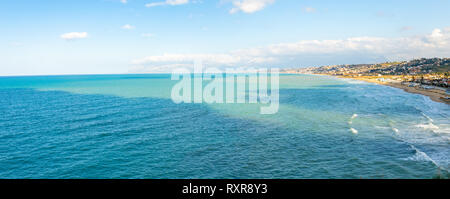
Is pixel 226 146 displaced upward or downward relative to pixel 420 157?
upward

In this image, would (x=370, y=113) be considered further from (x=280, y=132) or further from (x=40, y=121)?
(x=40, y=121)

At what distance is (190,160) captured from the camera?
94.6ft

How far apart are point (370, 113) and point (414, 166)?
33446 mm

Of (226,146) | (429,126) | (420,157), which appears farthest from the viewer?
(429,126)

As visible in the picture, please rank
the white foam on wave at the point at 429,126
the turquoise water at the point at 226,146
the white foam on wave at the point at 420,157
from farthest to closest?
the white foam on wave at the point at 429,126 < the white foam on wave at the point at 420,157 < the turquoise water at the point at 226,146

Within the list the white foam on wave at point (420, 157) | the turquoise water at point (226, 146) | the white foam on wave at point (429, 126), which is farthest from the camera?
the white foam on wave at point (429, 126)

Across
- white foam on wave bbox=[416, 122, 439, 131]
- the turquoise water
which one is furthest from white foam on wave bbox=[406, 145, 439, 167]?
white foam on wave bbox=[416, 122, 439, 131]

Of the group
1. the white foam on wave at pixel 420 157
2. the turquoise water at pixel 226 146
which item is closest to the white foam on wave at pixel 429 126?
the turquoise water at pixel 226 146

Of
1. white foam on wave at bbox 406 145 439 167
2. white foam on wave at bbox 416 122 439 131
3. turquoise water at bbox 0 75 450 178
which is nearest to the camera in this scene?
turquoise water at bbox 0 75 450 178

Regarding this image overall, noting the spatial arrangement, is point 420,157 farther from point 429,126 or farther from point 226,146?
point 226,146

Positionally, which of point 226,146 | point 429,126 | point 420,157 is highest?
point 429,126

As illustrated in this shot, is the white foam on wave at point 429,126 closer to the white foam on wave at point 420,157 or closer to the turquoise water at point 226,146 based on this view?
the turquoise water at point 226,146

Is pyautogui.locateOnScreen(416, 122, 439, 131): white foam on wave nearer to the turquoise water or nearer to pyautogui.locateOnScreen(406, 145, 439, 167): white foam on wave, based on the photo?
the turquoise water

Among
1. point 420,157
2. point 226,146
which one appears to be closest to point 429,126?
point 420,157
